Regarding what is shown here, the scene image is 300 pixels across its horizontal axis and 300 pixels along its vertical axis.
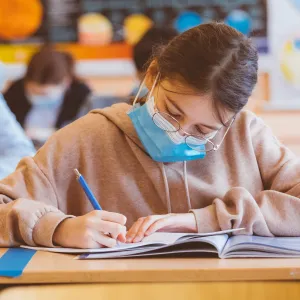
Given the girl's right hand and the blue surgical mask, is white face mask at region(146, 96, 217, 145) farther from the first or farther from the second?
the girl's right hand

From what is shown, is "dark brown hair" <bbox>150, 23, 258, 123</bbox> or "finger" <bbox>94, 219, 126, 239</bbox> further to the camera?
"dark brown hair" <bbox>150, 23, 258, 123</bbox>

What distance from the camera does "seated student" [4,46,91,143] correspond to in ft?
12.3

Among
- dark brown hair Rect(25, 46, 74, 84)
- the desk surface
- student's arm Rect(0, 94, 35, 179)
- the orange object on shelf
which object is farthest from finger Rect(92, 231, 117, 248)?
the orange object on shelf

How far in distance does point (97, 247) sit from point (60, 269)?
15cm

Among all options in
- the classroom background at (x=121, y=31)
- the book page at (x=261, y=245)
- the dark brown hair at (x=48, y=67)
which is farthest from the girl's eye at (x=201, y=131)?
A: the classroom background at (x=121, y=31)

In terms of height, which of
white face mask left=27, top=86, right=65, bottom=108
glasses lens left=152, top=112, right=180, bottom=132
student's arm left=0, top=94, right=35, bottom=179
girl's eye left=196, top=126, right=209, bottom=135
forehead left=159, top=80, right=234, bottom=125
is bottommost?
white face mask left=27, top=86, right=65, bottom=108

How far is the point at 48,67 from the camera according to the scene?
147 inches

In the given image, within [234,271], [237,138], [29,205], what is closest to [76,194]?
[29,205]

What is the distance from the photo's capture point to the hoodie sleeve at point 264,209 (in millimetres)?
1183

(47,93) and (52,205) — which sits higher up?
(52,205)

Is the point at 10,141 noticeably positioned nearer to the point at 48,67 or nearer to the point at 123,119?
the point at 123,119

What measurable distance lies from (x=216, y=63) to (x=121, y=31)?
126 inches

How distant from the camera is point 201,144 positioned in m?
1.30

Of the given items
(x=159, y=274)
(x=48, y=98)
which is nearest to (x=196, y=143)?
(x=159, y=274)
